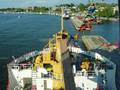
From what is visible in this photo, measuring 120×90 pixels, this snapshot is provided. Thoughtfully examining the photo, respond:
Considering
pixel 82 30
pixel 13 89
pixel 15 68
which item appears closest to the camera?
pixel 13 89

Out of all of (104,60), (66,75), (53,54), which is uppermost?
(66,75)

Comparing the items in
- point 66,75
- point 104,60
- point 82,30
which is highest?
point 66,75

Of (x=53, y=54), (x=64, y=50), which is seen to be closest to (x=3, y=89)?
(x=53, y=54)

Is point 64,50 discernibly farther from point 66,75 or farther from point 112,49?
point 112,49

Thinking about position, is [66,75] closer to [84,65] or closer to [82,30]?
[84,65]

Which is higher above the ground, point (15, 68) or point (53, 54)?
point (53, 54)

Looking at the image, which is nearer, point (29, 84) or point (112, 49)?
point (29, 84)

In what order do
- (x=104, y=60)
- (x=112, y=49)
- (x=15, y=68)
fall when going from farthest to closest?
(x=112, y=49)
(x=104, y=60)
(x=15, y=68)

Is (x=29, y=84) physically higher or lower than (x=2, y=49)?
higher

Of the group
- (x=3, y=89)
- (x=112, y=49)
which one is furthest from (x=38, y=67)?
(x=112, y=49)
